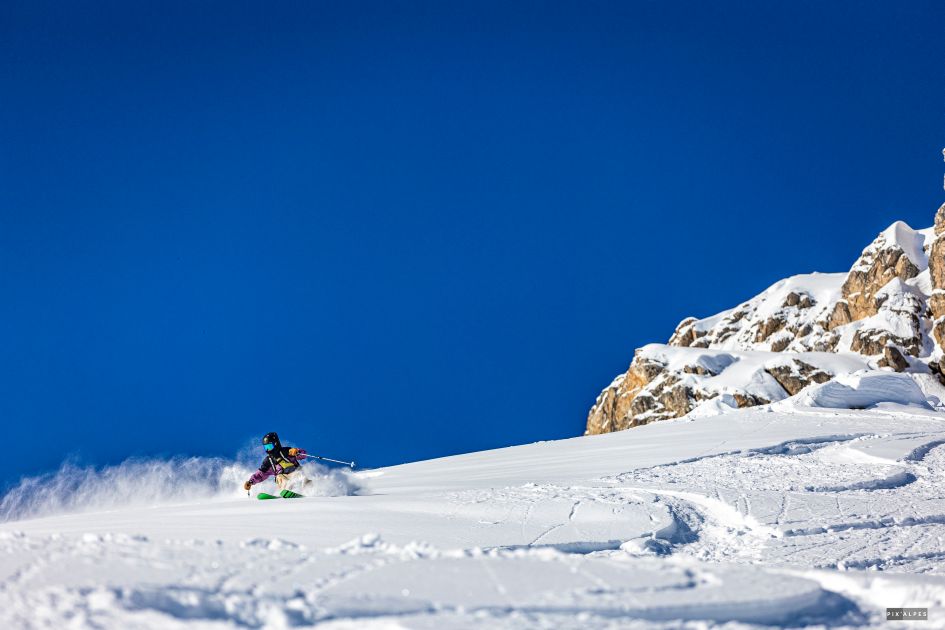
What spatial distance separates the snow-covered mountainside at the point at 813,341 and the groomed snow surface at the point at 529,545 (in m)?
43.2

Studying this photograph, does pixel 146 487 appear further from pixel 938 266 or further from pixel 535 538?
pixel 938 266

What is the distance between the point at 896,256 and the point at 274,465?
8109 centimetres

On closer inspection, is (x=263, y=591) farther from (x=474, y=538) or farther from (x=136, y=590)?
(x=474, y=538)

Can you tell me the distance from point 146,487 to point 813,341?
3169 inches

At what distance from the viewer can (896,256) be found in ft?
254

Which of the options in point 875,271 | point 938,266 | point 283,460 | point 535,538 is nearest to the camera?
point 535,538

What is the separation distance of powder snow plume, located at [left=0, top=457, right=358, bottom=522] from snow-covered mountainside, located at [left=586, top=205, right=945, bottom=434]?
45.5 m

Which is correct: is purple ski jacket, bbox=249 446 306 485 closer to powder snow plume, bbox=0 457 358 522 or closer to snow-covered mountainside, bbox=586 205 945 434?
powder snow plume, bbox=0 457 358 522

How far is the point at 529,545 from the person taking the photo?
7.47m

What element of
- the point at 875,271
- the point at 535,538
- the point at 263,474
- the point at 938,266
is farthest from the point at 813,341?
the point at 535,538

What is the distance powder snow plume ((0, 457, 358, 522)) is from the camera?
46.2ft

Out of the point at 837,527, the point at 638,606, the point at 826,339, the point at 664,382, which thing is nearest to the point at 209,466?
the point at 837,527

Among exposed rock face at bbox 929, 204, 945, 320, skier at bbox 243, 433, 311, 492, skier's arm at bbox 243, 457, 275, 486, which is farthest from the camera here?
exposed rock face at bbox 929, 204, 945, 320

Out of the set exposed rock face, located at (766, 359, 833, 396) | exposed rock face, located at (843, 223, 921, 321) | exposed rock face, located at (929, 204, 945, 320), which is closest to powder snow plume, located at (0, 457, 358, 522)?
exposed rock face, located at (766, 359, 833, 396)
